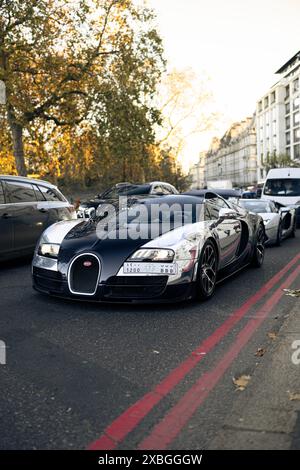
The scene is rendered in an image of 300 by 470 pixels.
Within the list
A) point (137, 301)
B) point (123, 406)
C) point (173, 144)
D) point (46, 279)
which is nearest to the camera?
point (123, 406)

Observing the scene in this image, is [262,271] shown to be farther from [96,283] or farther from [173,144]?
→ [173,144]

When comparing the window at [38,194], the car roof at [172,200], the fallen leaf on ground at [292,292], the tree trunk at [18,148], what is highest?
the tree trunk at [18,148]

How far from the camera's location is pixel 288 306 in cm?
588

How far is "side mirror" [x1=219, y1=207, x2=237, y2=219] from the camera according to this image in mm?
7260

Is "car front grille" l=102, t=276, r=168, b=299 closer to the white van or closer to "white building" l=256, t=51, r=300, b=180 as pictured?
the white van

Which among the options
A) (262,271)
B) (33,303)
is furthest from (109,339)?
(262,271)

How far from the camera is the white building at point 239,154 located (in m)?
128

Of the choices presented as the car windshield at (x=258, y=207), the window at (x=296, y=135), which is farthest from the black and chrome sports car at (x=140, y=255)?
the window at (x=296, y=135)

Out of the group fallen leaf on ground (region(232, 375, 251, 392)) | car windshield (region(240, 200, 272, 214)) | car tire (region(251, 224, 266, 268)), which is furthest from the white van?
fallen leaf on ground (region(232, 375, 251, 392))

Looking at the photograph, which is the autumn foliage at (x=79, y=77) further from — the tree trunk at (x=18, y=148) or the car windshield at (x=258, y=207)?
the car windshield at (x=258, y=207)

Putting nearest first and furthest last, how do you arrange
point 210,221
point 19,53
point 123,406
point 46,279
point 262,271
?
point 123,406 < point 46,279 < point 210,221 < point 262,271 < point 19,53

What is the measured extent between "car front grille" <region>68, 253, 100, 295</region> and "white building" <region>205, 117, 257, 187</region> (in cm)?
10574

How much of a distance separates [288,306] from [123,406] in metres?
3.24

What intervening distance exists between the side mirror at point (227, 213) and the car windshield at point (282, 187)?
39.7ft
